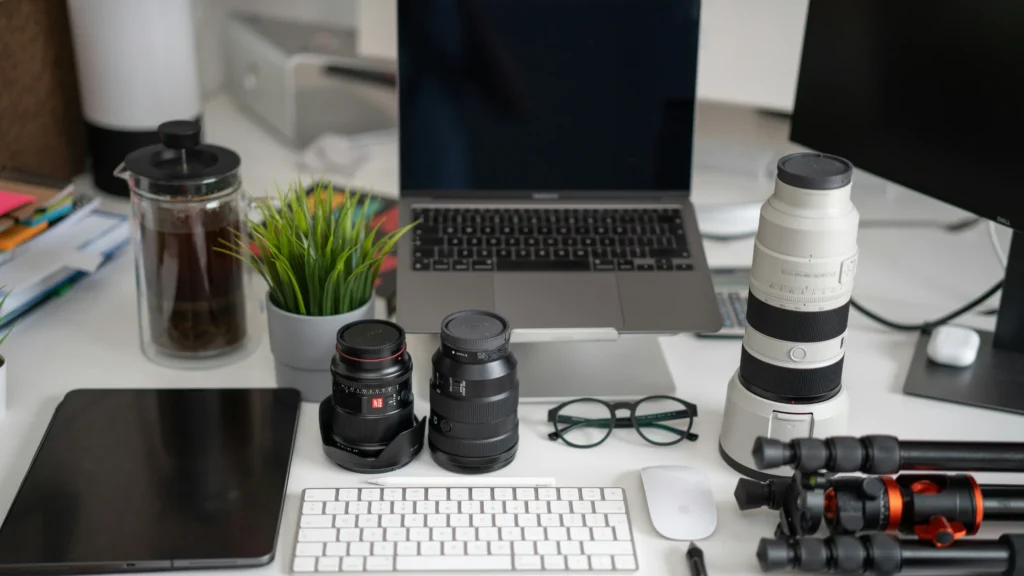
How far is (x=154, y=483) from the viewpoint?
92 centimetres

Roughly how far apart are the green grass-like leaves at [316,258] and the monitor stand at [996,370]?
1.85ft

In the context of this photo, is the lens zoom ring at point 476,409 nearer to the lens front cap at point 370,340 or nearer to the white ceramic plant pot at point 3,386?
the lens front cap at point 370,340

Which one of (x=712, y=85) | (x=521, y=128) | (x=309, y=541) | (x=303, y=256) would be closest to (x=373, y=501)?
(x=309, y=541)

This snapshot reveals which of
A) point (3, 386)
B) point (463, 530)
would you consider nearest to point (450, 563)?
point (463, 530)

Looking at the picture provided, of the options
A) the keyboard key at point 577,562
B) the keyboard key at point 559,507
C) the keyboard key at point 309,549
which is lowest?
the keyboard key at point 309,549

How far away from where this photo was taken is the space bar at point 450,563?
837mm

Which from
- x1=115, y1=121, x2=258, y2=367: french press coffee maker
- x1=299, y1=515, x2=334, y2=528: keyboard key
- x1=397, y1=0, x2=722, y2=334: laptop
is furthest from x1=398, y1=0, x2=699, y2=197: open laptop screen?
x1=299, y1=515, x2=334, y2=528: keyboard key

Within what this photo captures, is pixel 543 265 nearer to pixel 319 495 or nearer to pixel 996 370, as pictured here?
pixel 319 495

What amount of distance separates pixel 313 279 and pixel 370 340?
0.11m

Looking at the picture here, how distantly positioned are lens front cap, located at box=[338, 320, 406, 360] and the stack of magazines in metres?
0.41

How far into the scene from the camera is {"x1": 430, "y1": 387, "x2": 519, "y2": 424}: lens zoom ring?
0.94 metres

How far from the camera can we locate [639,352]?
1.16 meters

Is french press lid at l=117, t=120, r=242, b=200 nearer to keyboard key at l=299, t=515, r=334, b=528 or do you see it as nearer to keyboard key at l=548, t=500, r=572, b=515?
keyboard key at l=299, t=515, r=334, b=528

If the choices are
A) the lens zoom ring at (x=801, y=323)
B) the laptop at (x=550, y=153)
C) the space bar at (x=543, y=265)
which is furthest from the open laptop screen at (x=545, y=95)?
the lens zoom ring at (x=801, y=323)
